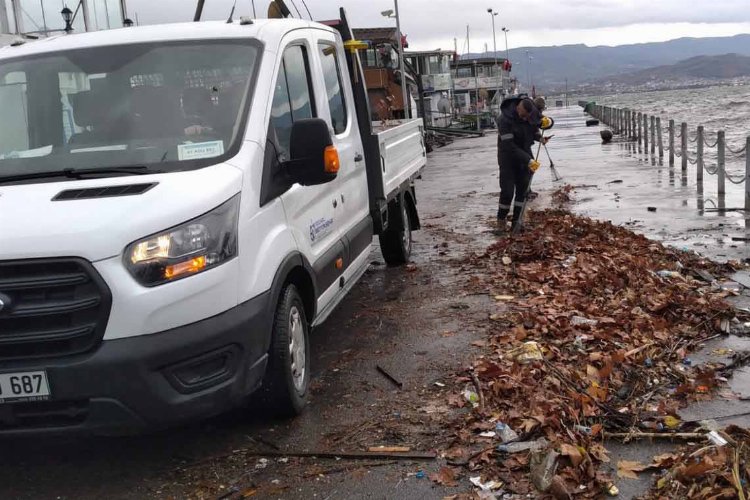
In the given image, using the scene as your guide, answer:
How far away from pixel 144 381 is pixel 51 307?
53 centimetres

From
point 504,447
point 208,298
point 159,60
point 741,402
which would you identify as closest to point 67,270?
point 208,298

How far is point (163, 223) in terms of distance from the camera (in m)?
3.73

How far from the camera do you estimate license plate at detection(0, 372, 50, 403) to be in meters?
3.67

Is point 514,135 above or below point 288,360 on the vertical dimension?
above

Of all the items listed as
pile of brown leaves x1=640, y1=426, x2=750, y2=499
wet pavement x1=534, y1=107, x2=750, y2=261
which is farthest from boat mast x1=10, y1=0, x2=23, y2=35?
pile of brown leaves x1=640, y1=426, x2=750, y2=499

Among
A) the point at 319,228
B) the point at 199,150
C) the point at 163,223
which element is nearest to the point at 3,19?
the point at 319,228

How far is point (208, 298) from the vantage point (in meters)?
3.86

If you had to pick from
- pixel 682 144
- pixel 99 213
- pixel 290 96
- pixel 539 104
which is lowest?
pixel 682 144

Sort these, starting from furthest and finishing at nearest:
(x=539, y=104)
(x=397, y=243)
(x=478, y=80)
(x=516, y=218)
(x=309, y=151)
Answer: (x=478, y=80) → (x=539, y=104) → (x=516, y=218) → (x=397, y=243) → (x=309, y=151)

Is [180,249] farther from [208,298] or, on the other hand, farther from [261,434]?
[261,434]

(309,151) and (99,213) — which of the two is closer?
(99,213)

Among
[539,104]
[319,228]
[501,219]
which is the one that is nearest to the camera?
[319,228]

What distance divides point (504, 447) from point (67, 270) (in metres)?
2.32

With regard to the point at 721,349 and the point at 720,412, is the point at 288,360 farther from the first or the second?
the point at 721,349
